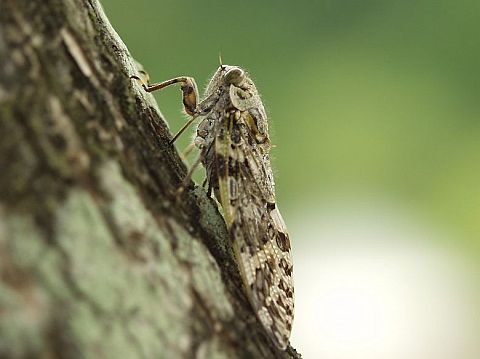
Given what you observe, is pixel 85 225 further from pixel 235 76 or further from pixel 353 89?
pixel 353 89

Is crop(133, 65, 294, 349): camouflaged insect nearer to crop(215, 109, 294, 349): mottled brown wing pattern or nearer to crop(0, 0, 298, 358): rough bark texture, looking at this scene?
crop(215, 109, 294, 349): mottled brown wing pattern

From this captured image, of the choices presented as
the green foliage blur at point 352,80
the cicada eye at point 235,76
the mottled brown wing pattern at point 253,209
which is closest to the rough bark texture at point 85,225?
the mottled brown wing pattern at point 253,209

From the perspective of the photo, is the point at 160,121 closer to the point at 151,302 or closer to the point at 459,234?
the point at 151,302

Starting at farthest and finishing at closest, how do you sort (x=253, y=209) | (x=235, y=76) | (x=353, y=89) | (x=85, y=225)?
(x=353, y=89) → (x=235, y=76) → (x=253, y=209) → (x=85, y=225)

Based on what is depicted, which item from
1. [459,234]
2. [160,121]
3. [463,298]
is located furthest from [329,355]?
[160,121]

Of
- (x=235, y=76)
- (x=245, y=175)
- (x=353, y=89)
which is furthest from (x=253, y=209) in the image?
(x=353, y=89)

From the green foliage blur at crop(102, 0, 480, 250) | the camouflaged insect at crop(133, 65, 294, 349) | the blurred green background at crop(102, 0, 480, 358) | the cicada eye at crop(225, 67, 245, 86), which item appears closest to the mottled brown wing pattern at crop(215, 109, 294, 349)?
the camouflaged insect at crop(133, 65, 294, 349)
